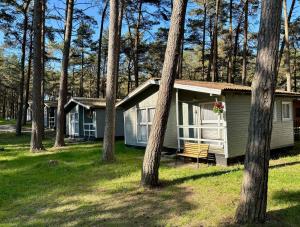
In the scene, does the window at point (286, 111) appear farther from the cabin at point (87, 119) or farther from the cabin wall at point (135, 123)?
the cabin at point (87, 119)

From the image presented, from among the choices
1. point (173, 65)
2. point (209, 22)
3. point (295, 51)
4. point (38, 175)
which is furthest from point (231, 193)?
point (295, 51)

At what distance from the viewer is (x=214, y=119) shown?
12.0m

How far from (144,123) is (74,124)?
10.0 meters

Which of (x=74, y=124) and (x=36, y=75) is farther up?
(x=36, y=75)

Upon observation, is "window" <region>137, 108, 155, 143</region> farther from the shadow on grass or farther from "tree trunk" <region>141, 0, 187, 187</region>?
"tree trunk" <region>141, 0, 187, 187</region>

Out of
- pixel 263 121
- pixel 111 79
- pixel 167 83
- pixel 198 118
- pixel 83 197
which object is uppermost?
pixel 111 79

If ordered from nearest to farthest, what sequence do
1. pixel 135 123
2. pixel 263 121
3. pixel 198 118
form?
pixel 263 121, pixel 198 118, pixel 135 123

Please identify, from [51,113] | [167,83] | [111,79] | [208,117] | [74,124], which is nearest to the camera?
[167,83]

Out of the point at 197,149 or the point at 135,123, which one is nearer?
the point at 197,149

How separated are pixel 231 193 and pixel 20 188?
525 centimetres

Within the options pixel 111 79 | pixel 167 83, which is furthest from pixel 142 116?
pixel 167 83

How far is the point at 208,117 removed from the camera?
1227 centimetres

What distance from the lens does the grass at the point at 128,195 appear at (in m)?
5.49

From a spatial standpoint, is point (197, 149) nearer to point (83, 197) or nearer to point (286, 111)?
point (83, 197)
